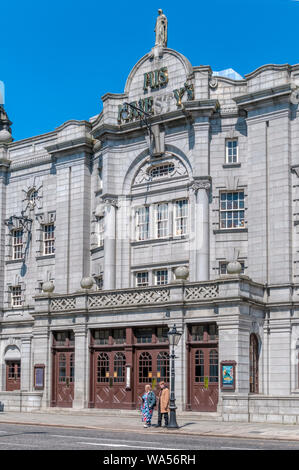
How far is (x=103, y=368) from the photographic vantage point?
40031 millimetres

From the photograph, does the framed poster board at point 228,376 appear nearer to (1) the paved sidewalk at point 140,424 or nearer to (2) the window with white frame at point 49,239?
(1) the paved sidewalk at point 140,424

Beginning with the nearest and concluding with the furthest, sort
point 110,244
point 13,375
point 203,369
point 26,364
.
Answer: point 203,369, point 110,244, point 26,364, point 13,375

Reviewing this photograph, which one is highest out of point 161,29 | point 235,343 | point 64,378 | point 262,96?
point 161,29

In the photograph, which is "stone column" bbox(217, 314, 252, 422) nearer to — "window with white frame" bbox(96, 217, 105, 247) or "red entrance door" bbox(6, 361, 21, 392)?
"window with white frame" bbox(96, 217, 105, 247)

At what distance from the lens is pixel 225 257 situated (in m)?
41.5

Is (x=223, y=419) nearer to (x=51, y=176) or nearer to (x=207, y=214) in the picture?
(x=207, y=214)

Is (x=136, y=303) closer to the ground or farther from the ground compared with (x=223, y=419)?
farther from the ground

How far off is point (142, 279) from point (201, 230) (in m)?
5.37

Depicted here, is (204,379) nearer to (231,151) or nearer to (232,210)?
(232,210)

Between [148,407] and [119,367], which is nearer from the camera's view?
[148,407]

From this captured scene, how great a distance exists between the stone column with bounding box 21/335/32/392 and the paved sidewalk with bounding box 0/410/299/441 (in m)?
8.59

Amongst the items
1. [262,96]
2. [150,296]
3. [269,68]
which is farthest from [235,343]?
[269,68]
